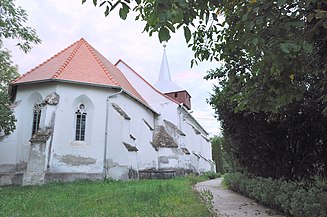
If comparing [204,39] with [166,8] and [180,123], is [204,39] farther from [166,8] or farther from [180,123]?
[180,123]

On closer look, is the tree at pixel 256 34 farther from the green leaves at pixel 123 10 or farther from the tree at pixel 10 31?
the tree at pixel 10 31

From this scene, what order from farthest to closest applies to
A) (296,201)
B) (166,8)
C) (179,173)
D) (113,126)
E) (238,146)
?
(179,173) → (113,126) → (238,146) → (296,201) → (166,8)

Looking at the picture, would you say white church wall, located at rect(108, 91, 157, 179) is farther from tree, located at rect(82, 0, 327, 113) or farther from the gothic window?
tree, located at rect(82, 0, 327, 113)

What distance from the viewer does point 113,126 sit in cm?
1816

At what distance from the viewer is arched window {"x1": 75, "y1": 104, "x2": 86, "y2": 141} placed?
17.4 metres

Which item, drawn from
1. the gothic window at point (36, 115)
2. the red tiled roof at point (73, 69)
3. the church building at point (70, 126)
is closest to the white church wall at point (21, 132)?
the church building at point (70, 126)

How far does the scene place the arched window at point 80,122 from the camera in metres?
17.4

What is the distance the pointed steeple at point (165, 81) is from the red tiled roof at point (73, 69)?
1416 cm

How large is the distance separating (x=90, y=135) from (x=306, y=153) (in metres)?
12.3

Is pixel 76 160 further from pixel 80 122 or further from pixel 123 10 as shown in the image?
pixel 123 10

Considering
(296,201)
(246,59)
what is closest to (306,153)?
(296,201)

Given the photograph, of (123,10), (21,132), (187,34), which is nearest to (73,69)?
(21,132)

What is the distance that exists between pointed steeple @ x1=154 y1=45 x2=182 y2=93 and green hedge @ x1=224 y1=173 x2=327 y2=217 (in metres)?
24.3

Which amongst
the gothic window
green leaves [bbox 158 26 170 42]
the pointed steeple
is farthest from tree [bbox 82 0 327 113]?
the pointed steeple
